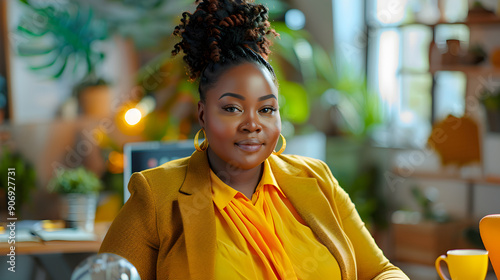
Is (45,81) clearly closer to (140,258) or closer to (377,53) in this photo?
(377,53)

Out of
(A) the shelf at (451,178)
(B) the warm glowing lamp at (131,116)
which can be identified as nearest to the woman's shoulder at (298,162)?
(B) the warm glowing lamp at (131,116)

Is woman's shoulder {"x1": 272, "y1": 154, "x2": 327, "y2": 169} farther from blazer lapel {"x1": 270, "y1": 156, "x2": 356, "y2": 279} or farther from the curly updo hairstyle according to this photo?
the curly updo hairstyle

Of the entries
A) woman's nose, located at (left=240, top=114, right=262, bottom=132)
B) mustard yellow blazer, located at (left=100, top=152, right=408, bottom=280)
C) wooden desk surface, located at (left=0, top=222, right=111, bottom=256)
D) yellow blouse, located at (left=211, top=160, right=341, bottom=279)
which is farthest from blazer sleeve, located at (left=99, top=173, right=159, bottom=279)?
wooden desk surface, located at (left=0, top=222, right=111, bottom=256)

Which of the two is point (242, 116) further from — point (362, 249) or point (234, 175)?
point (362, 249)

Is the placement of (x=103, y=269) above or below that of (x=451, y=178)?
above

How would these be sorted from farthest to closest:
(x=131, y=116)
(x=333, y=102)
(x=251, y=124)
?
(x=333, y=102) < (x=131, y=116) < (x=251, y=124)

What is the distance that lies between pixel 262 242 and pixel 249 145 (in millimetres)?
219

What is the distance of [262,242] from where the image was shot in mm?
1379

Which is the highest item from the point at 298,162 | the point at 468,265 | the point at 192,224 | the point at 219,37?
the point at 219,37

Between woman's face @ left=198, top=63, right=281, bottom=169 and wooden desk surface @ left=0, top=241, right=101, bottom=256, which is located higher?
woman's face @ left=198, top=63, right=281, bottom=169

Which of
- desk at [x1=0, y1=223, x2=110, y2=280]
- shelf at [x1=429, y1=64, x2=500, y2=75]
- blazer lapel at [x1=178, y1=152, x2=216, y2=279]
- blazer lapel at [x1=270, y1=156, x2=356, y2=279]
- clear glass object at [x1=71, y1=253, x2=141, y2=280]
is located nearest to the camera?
clear glass object at [x1=71, y1=253, x2=141, y2=280]

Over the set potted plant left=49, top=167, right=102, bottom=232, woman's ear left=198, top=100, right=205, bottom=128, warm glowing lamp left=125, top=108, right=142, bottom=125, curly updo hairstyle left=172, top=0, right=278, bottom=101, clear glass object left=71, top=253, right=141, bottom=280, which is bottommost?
potted plant left=49, top=167, right=102, bottom=232

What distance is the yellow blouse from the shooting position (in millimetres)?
1342

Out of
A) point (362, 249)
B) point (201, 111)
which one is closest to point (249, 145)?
point (201, 111)
